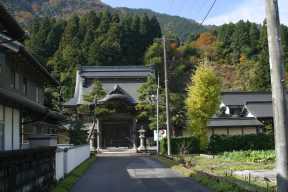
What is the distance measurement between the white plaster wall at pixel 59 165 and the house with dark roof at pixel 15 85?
1.44 meters

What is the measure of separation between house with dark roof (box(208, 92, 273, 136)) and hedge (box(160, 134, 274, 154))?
5.57 metres

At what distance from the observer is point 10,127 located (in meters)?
15.1

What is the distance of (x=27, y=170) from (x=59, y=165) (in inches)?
258

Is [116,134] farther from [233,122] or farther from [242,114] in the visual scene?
[242,114]

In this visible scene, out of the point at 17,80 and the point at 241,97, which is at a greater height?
the point at 241,97

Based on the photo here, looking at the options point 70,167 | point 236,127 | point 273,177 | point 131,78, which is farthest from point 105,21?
point 273,177

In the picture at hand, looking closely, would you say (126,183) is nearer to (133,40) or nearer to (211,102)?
(211,102)

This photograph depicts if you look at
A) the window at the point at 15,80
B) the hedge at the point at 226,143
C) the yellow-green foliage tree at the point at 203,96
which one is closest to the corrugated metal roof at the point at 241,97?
the hedge at the point at 226,143

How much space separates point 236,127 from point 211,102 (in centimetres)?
1135

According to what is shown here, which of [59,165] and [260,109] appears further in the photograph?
[260,109]

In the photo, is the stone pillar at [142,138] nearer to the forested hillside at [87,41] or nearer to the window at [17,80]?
the forested hillside at [87,41]

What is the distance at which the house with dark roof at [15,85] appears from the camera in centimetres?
1182

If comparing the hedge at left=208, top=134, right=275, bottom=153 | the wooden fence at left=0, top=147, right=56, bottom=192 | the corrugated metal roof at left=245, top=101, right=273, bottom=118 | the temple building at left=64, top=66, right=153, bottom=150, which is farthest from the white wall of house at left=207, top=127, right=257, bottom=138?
the wooden fence at left=0, top=147, right=56, bottom=192

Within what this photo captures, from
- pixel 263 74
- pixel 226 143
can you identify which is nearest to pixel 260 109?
pixel 226 143
